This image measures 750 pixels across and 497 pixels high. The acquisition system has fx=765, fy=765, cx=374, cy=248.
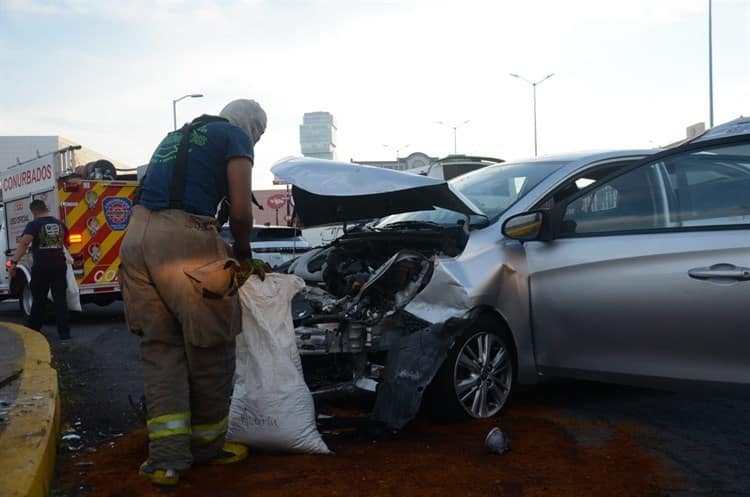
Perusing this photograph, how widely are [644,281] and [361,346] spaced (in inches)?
59.7

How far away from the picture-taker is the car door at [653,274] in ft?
11.8

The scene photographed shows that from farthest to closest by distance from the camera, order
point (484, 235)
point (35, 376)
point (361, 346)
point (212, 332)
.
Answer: point (35, 376)
point (484, 235)
point (361, 346)
point (212, 332)

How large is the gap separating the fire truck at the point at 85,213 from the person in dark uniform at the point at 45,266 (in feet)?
4.92

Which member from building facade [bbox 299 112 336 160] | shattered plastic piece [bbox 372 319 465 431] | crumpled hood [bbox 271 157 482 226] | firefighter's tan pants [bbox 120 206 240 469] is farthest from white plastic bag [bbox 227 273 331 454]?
building facade [bbox 299 112 336 160]

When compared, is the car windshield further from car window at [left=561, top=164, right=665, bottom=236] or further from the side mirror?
car window at [left=561, top=164, right=665, bottom=236]

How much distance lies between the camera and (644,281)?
3867 mm

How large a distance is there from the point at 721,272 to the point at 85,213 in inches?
360

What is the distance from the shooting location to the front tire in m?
4.33

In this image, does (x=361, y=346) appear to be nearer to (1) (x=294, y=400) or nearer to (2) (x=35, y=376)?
(1) (x=294, y=400)

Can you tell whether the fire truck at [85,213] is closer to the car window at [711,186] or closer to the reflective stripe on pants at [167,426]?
the reflective stripe on pants at [167,426]

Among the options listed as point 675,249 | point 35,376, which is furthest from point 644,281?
point 35,376

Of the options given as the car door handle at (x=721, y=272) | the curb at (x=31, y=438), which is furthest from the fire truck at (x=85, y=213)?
the car door handle at (x=721, y=272)

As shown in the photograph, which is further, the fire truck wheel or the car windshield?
the fire truck wheel

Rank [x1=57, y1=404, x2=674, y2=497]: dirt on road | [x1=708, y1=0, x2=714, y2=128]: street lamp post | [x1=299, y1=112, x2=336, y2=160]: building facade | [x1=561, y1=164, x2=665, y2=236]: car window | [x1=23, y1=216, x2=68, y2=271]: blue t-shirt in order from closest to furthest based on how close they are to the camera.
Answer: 1. [x1=57, y1=404, x2=674, y2=497]: dirt on road
2. [x1=561, y1=164, x2=665, y2=236]: car window
3. [x1=23, y1=216, x2=68, y2=271]: blue t-shirt
4. [x1=708, y1=0, x2=714, y2=128]: street lamp post
5. [x1=299, y1=112, x2=336, y2=160]: building facade
